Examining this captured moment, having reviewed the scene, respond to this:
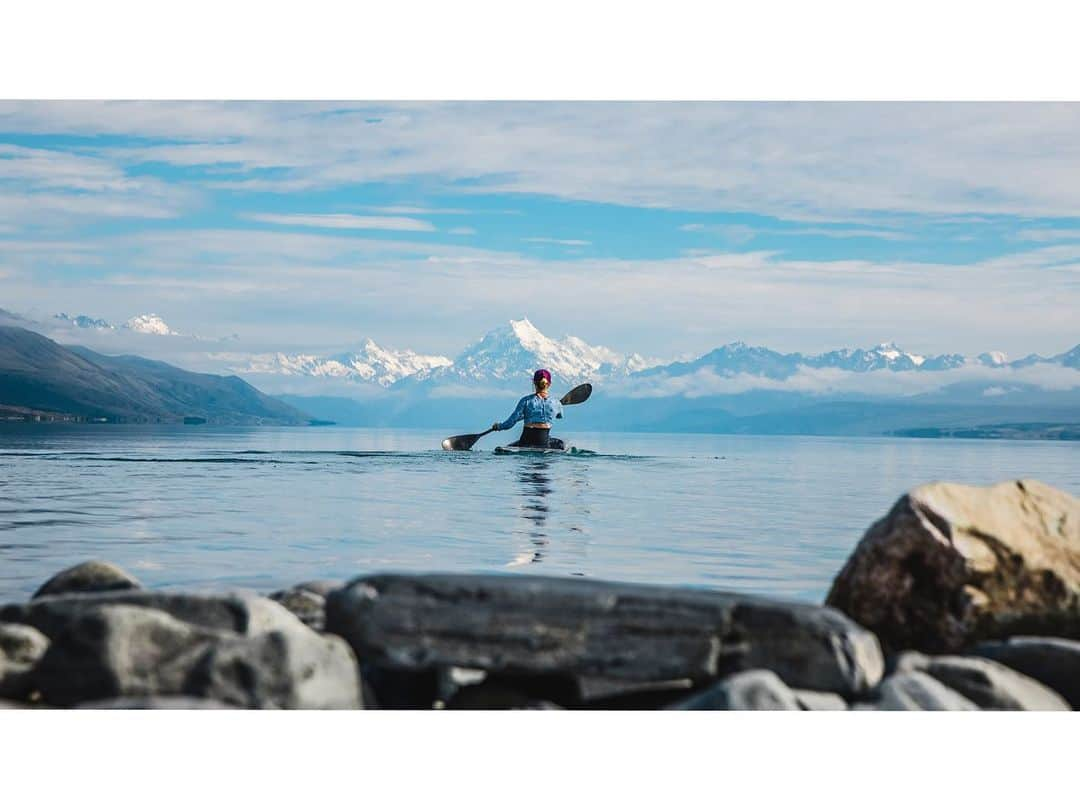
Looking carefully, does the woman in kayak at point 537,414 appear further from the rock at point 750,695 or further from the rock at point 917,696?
the rock at point 750,695

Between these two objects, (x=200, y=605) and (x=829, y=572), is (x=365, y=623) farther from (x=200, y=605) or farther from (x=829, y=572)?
(x=829, y=572)

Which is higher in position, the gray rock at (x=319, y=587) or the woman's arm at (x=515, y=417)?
the woman's arm at (x=515, y=417)

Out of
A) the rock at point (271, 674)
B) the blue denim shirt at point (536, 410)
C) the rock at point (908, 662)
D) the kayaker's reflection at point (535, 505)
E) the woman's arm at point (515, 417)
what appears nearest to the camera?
the rock at point (271, 674)

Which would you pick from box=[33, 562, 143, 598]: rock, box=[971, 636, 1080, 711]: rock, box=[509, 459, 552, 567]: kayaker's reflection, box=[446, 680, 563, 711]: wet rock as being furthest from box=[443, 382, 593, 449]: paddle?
box=[446, 680, 563, 711]: wet rock

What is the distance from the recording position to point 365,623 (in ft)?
31.9

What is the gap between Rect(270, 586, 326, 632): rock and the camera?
1220cm

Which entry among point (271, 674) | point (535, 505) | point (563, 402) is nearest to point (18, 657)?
point (271, 674)

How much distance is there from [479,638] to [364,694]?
105cm

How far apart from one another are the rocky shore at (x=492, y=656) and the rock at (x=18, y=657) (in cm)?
1

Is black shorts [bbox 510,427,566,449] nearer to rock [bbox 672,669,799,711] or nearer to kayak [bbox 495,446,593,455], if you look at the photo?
kayak [bbox 495,446,593,455]

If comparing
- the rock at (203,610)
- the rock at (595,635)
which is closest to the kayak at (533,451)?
the rock at (203,610)

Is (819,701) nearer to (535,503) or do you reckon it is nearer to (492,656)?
(492,656)

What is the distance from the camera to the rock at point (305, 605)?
1220 cm

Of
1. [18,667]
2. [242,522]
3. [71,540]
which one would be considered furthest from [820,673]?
[242,522]
